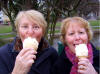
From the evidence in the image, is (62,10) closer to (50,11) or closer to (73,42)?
(50,11)

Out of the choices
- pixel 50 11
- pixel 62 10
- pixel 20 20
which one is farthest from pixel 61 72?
pixel 62 10

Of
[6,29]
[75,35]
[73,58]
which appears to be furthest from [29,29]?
[6,29]

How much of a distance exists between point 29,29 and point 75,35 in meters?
0.62

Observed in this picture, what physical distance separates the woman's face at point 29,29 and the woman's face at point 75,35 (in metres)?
0.41

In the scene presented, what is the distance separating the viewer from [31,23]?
1948 mm

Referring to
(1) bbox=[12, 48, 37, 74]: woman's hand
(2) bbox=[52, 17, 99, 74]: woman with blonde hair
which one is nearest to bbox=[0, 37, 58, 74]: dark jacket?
(2) bbox=[52, 17, 99, 74]: woman with blonde hair

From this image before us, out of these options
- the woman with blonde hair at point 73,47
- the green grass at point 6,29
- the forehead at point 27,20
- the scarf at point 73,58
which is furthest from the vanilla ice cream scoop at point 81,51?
the green grass at point 6,29

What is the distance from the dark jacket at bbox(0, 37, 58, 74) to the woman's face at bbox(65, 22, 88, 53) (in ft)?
1.06

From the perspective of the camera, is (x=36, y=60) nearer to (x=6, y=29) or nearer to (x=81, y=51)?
(x=81, y=51)

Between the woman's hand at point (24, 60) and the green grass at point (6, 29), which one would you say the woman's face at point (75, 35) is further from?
the green grass at point (6, 29)

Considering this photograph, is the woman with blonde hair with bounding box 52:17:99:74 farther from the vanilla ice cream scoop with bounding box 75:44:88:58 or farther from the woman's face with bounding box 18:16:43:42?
the woman's face with bounding box 18:16:43:42

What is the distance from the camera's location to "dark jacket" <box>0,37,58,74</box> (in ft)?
6.10

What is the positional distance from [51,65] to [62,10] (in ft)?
8.53

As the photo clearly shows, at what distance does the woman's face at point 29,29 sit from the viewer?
1.90 metres
